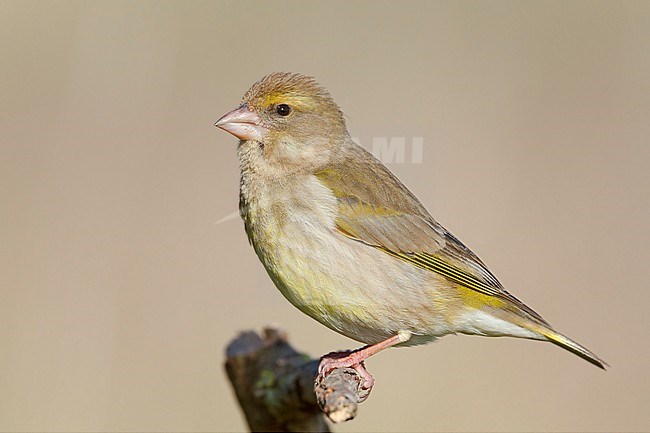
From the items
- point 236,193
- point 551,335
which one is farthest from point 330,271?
point 236,193

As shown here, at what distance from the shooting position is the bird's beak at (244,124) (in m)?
4.42

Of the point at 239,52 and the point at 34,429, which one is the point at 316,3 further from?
the point at 34,429

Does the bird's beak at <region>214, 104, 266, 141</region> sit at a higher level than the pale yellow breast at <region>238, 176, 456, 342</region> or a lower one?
higher

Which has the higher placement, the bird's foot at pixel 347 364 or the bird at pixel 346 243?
the bird at pixel 346 243

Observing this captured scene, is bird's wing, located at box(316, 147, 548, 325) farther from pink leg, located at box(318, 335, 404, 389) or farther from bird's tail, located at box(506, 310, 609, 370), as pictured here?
pink leg, located at box(318, 335, 404, 389)

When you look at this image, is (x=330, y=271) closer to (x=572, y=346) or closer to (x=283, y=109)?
(x=283, y=109)

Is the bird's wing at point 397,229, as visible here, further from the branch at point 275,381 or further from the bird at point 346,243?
the branch at point 275,381

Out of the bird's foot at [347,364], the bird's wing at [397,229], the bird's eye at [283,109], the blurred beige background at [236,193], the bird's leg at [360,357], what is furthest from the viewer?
the blurred beige background at [236,193]

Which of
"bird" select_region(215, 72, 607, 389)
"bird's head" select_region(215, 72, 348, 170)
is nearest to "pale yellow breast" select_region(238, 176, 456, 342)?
"bird" select_region(215, 72, 607, 389)

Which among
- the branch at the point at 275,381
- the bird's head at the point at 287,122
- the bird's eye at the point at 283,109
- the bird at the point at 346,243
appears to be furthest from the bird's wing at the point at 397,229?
the branch at the point at 275,381

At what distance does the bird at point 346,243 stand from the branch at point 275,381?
147 millimetres

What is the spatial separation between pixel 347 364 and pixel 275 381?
0.35 m

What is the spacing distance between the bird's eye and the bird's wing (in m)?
0.33

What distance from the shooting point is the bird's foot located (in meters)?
4.10
